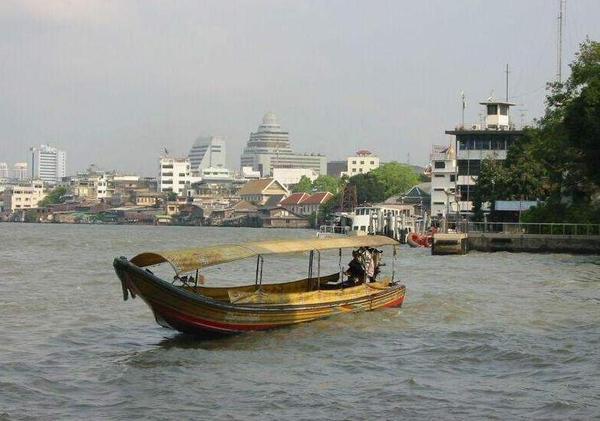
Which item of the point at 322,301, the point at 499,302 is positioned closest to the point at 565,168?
Answer: the point at 499,302

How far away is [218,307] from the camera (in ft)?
63.3

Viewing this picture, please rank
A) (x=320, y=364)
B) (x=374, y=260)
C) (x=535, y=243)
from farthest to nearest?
(x=535, y=243), (x=374, y=260), (x=320, y=364)

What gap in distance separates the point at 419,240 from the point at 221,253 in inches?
1845

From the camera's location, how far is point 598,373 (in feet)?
55.0

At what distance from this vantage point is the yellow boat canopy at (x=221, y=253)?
1854 centimetres

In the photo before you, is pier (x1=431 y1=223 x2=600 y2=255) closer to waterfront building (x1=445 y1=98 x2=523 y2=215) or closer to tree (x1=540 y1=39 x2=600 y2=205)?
tree (x1=540 y1=39 x2=600 y2=205)

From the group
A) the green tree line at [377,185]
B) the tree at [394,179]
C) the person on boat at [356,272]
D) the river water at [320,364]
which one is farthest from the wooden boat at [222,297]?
the tree at [394,179]

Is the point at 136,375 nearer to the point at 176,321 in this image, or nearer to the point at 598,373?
the point at 176,321

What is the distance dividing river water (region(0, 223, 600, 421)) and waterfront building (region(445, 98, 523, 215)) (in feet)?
163

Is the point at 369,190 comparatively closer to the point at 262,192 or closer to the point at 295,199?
the point at 295,199

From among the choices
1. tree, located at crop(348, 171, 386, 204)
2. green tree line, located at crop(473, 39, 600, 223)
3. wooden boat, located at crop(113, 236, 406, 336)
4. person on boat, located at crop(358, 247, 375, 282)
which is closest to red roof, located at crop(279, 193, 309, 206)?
tree, located at crop(348, 171, 386, 204)

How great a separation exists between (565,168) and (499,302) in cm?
3106

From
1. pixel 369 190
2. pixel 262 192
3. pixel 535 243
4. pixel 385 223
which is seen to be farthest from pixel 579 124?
pixel 262 192

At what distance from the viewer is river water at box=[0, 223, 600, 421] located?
14367 mm
